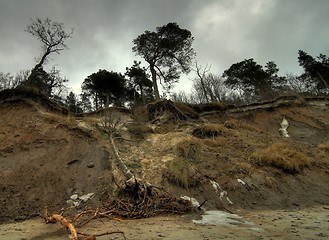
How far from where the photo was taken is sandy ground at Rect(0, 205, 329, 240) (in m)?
5.02

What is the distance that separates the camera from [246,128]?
16.5 metres

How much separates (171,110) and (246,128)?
5.12 m

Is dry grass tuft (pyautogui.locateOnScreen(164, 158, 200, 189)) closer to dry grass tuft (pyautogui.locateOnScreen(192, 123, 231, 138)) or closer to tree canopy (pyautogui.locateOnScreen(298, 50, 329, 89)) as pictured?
dry grass tuft (pyautogui.locateOnScreen(192, 123, 231, 138))

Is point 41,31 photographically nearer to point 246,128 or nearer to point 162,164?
point 162,164

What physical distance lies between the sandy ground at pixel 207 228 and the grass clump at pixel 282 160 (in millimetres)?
3413

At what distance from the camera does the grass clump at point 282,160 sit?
10.9m

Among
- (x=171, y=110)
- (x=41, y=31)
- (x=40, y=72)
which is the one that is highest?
(x=41, y=31)

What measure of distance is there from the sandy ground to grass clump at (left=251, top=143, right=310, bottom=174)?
134 inches

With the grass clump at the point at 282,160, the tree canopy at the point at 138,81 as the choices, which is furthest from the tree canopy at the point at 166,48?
the grass clump at the point at 282,160

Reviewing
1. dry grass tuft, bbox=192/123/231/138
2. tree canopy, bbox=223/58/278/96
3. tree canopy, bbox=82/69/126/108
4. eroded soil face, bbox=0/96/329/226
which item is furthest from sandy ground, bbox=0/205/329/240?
tree canopy, bbox=223/58/278/96

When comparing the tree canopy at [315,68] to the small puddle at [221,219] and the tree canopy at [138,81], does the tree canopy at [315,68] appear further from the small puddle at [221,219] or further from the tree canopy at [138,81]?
the small puddle at [221,219]

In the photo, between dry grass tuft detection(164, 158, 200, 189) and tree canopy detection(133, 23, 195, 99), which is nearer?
dry grass tuft detection(164, 158, 200, 189)

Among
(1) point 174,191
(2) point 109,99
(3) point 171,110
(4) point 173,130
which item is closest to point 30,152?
(1) point 174,191

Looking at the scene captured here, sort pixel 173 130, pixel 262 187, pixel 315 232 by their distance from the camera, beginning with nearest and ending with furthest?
pixel 315 232
pixel 262 187
pixel 173 130
